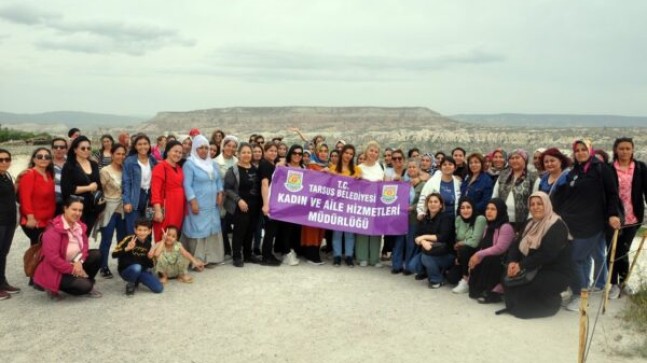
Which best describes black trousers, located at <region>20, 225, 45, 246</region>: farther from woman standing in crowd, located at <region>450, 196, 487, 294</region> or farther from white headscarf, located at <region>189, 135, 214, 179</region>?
woman standing in crowd, located at <region>450, 196, 487, 294</region>

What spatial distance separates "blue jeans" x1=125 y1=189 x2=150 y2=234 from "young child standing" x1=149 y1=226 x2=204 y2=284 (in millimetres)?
468

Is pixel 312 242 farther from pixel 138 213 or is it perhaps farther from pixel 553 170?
pixel 553 170

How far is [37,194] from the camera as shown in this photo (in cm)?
624

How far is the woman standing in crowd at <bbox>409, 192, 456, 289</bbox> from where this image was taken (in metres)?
6.94

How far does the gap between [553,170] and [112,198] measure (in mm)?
5597

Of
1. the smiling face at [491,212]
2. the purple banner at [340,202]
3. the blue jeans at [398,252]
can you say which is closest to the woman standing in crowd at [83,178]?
the purple banner at [340,202]

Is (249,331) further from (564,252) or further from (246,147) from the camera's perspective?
(564,252)

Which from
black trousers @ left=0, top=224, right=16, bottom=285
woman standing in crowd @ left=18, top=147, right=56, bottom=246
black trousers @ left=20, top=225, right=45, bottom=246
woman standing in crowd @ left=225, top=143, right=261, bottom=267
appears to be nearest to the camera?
black trousers @ left=0, top=224, right=16, bottom=285

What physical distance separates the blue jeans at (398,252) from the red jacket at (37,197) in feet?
15.0

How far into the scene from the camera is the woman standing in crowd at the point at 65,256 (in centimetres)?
583

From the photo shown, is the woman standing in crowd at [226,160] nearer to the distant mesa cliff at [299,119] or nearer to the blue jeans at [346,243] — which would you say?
the blue jeans at [346,243]

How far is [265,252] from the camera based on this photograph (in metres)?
7.86

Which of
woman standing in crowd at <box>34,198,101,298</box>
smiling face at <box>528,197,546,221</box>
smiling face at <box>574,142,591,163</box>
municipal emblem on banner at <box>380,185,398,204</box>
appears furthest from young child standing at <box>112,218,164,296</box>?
smiling face at <box>574,142,591,163</box>

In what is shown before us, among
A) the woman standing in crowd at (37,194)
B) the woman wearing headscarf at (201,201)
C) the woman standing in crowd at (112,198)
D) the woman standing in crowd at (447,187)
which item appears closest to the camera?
the woman standing in crowd at (37,194)
